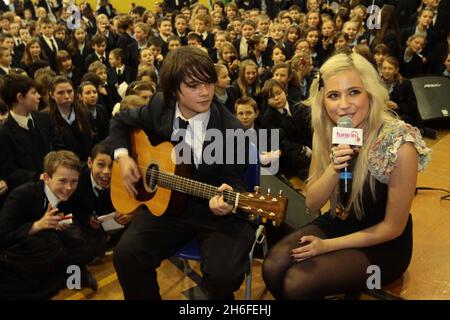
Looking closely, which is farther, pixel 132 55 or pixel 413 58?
pixel 132 55

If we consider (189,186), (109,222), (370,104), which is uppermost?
(370,104)

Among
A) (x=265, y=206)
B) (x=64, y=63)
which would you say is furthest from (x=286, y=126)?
(x=64, y=63)

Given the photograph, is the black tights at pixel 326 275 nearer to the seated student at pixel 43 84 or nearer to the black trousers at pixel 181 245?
the black trousers at pixel 181 245

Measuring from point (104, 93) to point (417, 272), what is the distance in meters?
3.39

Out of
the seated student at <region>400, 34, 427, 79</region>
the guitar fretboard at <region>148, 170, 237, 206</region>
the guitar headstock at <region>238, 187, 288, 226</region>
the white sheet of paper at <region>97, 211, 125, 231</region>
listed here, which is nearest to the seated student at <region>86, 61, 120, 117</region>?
the white sheet of paper at <region>97, 211, 125, 231</region>

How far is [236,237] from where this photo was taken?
6.31 feet

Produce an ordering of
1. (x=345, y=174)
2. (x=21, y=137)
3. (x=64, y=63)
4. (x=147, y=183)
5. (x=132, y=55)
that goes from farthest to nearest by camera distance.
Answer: (x=132, y=55)
(x=64, y=63)
(x=21, y=137)
(x=147, y=183)
(x=345, y=174)

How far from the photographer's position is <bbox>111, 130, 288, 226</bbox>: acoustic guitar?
1786mm

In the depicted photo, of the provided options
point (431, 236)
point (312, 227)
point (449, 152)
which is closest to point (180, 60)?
point (312, 227)

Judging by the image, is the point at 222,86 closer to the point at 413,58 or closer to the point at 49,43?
the point at 413,58

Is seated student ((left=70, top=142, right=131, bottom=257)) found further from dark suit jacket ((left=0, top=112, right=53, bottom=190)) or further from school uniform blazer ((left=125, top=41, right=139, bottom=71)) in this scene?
school uniform blazer ((left=125, top=41, right=139, bottom=71))

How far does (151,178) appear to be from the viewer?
2127 mm

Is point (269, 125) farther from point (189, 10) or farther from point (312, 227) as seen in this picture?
point (189, 10)

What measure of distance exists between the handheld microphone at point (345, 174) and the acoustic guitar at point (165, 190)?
0.77ft
